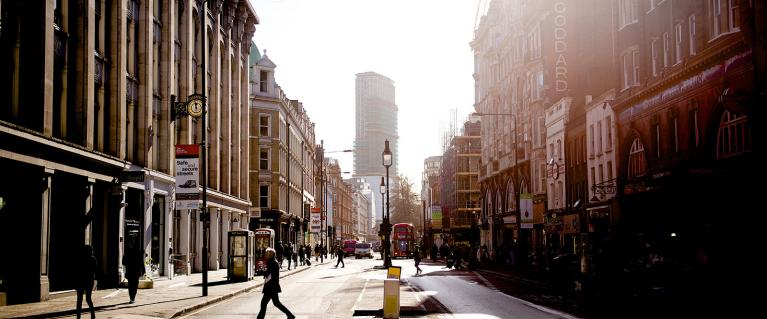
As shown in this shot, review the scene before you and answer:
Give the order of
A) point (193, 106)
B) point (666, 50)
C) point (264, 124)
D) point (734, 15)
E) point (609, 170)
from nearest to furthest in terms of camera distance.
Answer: point (734, 15) < point (193, 106) < point (666, 50) < point (609, 170) < point (264, 124)

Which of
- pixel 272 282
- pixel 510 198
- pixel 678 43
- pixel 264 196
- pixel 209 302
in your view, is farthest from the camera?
pixel 510 198

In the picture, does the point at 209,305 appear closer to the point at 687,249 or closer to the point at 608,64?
the point at 687,249

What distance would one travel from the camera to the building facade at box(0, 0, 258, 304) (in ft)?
82.7

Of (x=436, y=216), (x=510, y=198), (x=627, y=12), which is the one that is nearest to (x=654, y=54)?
(x=627, y=12)

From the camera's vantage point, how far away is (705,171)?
3095 centimetres

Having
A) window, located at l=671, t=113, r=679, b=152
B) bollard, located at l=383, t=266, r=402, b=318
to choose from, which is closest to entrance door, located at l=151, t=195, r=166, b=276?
bollard, located at l=383, t=266, r=402, b=318

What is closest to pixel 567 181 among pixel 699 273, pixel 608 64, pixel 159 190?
pixel 608 64

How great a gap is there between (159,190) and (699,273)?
1006 inches

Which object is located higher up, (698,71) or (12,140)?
(698,71)

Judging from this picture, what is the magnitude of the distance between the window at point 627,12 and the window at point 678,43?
5.39 meters

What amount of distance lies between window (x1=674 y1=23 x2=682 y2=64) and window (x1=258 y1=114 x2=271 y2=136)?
4465cm

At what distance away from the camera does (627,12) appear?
149ft

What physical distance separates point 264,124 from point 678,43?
1790 inches

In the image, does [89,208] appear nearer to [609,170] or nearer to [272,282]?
[272,282]
